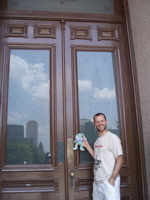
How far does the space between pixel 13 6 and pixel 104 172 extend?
2605 millimetres

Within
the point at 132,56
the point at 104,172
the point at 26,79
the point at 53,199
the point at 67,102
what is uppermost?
the point at 132,56

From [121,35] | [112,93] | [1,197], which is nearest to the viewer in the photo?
[1,197]

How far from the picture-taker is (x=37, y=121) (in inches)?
115

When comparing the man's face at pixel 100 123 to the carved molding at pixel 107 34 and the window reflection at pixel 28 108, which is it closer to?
the window reflection at pixel 28 108

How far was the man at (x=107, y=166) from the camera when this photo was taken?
7.30 feet

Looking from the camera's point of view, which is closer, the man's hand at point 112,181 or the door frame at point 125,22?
the man's hand at point 112,181

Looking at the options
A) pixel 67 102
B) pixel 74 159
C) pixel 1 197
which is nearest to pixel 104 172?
pixel 74 159

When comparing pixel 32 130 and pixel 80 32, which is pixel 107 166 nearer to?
pixel 32 130

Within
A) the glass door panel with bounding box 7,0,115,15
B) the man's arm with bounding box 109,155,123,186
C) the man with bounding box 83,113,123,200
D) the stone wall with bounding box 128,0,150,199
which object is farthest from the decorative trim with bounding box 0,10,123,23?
the man's arm with bounding box 109,155,123,186

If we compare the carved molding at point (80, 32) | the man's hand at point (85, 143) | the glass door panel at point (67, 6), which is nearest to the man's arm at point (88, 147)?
the man's hand at point (85, 143)

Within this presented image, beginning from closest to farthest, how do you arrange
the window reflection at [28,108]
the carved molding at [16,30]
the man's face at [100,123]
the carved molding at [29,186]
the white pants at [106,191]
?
the white pants at [106,191] → the man's face at [100,123] → the carved molding at [29,186] → the window reflection at [28,108] → the carved molding at [16,30]

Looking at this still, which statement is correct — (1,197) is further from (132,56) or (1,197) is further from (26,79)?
(132,56)

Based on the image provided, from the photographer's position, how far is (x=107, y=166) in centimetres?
232

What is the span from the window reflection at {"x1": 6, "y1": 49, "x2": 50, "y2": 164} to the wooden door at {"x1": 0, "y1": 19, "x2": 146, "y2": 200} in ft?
0.04
